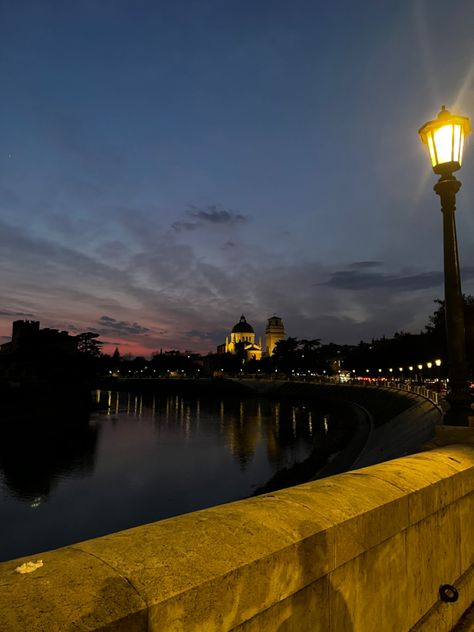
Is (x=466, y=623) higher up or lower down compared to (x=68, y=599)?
lower down

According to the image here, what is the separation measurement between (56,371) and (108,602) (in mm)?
111310

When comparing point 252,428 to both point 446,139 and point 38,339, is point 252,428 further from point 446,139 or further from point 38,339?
point 38,339

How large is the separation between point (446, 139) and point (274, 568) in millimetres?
7071

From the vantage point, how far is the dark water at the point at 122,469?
84.8 ft

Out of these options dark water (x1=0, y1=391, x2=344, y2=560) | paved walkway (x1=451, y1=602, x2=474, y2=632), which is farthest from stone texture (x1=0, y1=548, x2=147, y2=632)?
dark water (x1=0, y1=391, x2=344, y2=560)

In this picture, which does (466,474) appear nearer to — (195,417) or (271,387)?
(195,417)

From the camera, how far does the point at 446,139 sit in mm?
7473

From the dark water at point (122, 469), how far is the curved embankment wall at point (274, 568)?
22.4 meters

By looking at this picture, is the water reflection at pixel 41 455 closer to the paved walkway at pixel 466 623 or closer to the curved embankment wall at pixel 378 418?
the curved embankment wall at pixel 378 418

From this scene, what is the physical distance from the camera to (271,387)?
13512cm

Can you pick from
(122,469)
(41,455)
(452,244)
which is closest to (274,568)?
(452,244)

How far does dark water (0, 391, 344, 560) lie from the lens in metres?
25.8

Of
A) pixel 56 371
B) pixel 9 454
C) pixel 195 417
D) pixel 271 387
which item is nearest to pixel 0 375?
pixel 56 371

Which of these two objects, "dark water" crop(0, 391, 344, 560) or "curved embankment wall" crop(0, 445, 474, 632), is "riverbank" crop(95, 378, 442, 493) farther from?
"curved embankment wall" crop(0, 445, 474, 632)
